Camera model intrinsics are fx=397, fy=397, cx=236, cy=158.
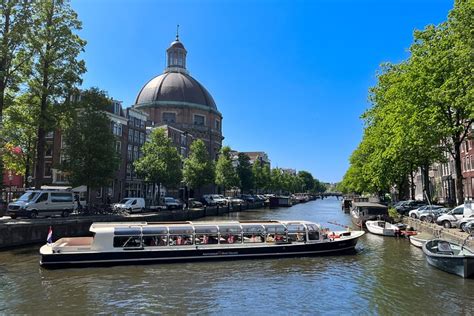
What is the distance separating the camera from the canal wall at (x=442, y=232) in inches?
1046

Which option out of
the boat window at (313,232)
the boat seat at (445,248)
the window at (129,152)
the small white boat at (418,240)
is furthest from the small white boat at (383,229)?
the window at (129,152)

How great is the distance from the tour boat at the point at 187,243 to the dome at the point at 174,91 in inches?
3914

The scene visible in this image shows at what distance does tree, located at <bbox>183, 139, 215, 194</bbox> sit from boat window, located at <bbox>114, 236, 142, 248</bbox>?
49.1 metres

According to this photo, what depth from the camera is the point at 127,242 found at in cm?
2575

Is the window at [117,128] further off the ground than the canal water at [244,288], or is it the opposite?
the window at [117,128]

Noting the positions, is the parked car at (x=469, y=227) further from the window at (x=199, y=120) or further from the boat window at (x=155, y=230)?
the window at (x=199, y=120)

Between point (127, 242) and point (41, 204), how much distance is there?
16.6 meters

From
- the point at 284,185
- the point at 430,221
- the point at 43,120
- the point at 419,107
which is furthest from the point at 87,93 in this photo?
the point at 284,185

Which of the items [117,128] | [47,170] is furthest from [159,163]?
[47,170]

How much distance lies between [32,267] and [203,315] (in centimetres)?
1366

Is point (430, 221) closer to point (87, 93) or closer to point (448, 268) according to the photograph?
point (448, 268)

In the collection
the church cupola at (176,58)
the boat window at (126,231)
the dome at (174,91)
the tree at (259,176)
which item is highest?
the church cupola at (176,58)

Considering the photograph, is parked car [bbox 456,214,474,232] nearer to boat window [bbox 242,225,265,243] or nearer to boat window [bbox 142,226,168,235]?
boat window [bbox 242,225,265,243]

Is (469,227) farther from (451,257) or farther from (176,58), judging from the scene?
(176,58)
